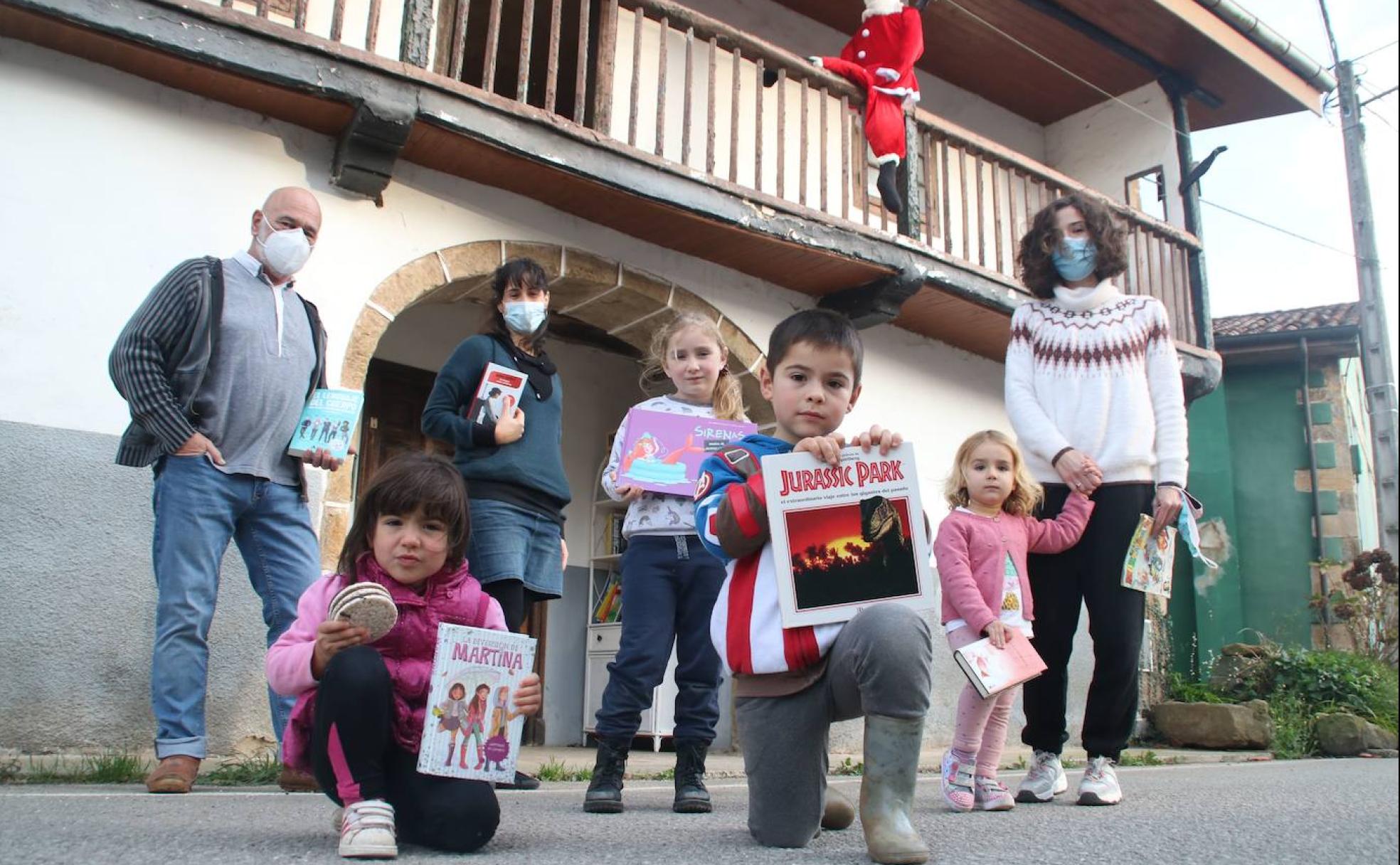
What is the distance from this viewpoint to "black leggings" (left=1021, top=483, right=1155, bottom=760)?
327cm

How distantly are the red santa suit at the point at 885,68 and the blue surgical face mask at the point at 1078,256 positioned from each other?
3.62 m

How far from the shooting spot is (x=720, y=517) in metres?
2.29

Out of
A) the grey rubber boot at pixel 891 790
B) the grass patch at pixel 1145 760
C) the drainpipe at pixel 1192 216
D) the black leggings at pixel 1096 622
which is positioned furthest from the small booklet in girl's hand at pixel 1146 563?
the drainpipe at pixel 1192 216

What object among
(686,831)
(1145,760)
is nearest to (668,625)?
(686,831)

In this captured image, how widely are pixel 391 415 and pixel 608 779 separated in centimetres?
454

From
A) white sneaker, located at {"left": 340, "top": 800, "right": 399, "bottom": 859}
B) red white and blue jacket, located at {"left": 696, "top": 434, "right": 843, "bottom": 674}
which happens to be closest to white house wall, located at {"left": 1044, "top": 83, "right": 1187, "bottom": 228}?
red white and blue jacket, located at {"left": 696, "top": 434, "right": 843, "bottom": 674}

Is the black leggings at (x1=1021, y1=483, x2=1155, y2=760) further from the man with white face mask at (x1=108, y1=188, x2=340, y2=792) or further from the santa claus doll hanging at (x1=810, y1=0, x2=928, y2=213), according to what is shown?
the santa claus doll hanging at (x1=810, y1=0, x2=928, y2=213)

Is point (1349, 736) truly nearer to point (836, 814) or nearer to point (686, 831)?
point (836, 814)

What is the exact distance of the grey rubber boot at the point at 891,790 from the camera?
6.25 ft

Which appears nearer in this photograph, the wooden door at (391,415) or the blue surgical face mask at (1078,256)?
the blue surgical face mask at (1078,256)

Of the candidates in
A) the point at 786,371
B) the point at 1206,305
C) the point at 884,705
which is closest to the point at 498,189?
the point at 786,371

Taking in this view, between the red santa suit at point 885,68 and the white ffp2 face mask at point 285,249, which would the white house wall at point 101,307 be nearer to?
the white ffp2 face mask at point 285,249

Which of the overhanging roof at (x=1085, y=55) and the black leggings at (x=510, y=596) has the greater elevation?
the overhanging roof at (x=1085, y=55)

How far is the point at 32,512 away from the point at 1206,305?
8.25m
